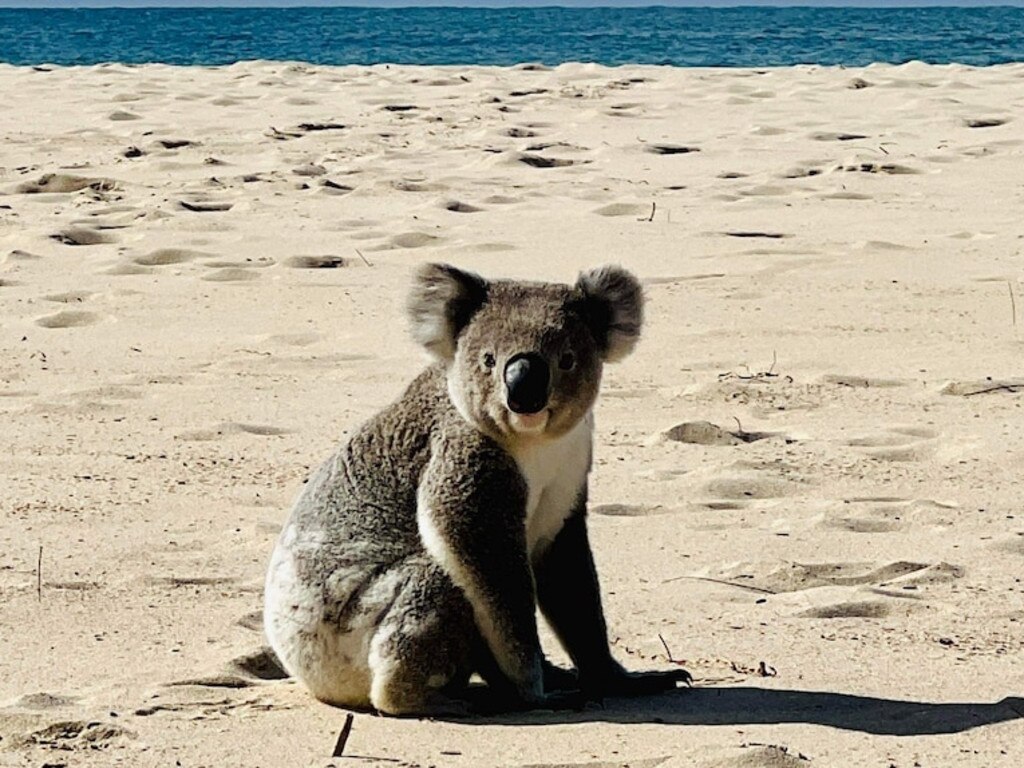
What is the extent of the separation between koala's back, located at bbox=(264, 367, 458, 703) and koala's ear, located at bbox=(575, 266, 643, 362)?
0.44m

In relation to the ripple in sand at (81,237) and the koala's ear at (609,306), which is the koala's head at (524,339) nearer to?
the koala's ear at (609,306)

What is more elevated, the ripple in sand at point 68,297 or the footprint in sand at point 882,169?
the footprint in sand at point 882,169

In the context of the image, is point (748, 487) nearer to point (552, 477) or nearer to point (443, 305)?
point (552, 477)

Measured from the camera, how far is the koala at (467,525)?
453cm

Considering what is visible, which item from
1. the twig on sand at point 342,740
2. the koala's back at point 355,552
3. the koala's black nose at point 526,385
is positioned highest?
the koala's black nose at point 526,385

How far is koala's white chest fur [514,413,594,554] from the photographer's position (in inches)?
181

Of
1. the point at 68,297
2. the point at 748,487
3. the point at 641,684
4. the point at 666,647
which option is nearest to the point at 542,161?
the point at 68,297

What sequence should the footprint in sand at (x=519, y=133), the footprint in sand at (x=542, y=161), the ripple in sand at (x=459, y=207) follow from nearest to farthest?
1. the ripple in sand at (x=459, y=207)
2. the footprint in sand at (x=542, y=161)
3. the footprint in sand at (x=519, y=133)

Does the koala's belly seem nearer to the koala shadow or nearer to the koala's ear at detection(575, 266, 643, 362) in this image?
the koala shadow

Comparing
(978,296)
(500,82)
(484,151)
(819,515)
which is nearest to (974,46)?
(500,82)

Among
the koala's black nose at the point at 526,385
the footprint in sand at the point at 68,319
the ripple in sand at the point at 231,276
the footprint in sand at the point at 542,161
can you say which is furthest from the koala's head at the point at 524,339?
the footprint in sand at the point at 542,161

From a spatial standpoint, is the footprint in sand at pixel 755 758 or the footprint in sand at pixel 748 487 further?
the footprint in sand at pixel 748 487

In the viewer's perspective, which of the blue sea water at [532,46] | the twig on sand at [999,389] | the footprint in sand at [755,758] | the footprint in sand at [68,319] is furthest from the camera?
the blue sea water at [532,46]

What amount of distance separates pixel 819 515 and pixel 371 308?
157 inches
